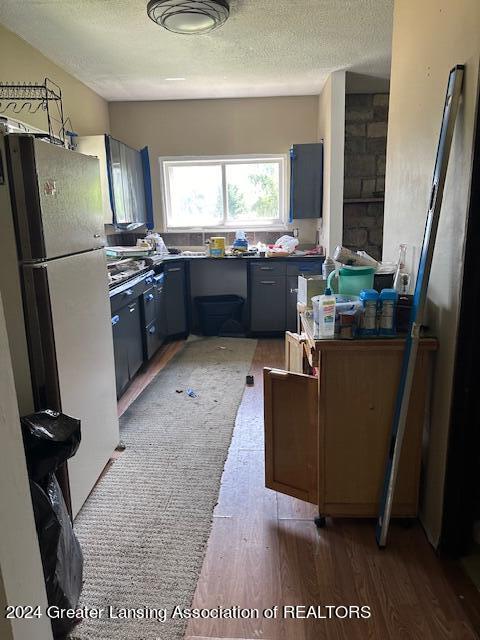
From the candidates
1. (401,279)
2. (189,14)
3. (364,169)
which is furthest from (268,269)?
(401,279)

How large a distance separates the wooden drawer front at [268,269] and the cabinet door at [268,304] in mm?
31

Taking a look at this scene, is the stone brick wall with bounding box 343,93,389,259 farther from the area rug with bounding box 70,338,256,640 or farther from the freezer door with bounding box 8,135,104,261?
the freezer door with bounding box 8,135,104,261

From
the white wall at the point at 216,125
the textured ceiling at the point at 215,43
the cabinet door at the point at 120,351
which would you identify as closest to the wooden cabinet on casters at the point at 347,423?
the cabinet door at the point at 120,351

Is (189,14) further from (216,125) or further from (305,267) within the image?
(305,267)

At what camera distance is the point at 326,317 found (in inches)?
67.5

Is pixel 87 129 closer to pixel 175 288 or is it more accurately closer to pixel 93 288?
pixel 175 288

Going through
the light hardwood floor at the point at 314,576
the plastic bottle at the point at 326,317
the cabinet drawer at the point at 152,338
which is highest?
the plastic bottle at the point at 326,317

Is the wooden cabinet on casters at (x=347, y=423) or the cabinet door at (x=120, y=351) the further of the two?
the cabinet door at (x=120, y=351)

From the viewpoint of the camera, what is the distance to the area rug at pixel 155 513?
1457mm

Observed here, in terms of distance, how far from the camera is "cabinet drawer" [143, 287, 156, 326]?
3.66 metres

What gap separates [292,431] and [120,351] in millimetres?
1585

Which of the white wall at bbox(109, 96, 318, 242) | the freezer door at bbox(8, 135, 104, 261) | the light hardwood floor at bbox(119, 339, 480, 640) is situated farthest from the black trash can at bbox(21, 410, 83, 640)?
the white wall at bbox(109, 96, 318, 242)

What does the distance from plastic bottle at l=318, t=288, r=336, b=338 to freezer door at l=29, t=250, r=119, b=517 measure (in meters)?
1.02

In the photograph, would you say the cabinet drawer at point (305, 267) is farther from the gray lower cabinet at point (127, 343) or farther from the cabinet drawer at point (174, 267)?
the gray lower cabinet at point (127, 343)
